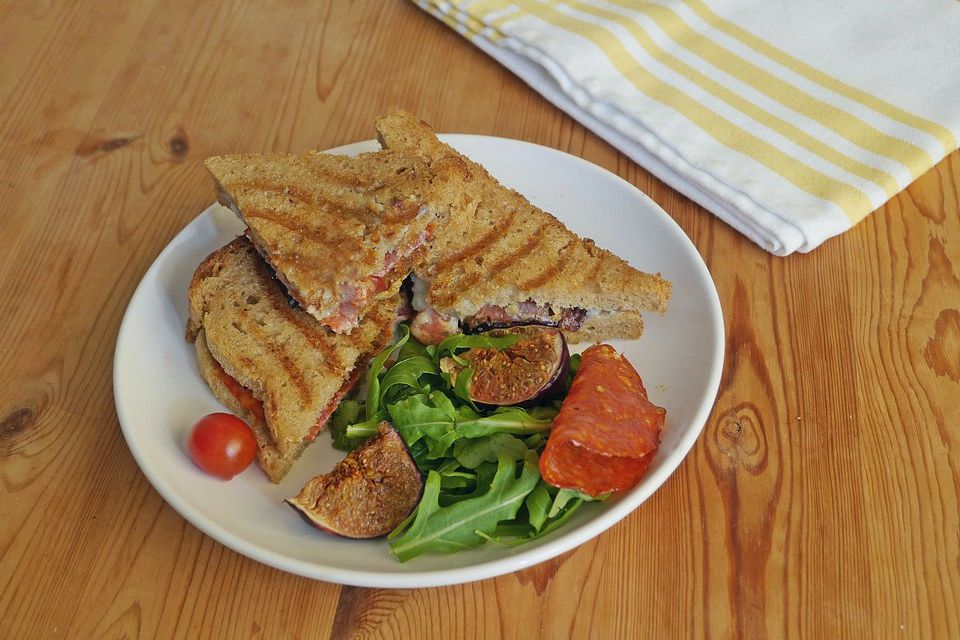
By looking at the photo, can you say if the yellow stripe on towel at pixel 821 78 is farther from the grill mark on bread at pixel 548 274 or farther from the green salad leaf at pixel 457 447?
the green salad leaf at pixel 457 447

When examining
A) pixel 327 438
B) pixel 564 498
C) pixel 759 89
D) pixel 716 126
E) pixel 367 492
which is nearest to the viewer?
pixel 564 498

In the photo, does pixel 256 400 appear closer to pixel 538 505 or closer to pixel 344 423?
pixel 344 423

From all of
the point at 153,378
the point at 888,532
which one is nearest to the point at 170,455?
the point at 153,378

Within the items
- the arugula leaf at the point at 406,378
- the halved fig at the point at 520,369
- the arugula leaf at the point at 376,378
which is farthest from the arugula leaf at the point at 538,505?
the arugula leaf at the point at 376,378

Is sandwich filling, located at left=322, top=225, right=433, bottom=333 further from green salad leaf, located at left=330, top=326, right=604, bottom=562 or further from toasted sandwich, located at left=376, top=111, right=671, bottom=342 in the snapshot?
green salad leaf, located at left=330, top=326, right=604, bottom=562

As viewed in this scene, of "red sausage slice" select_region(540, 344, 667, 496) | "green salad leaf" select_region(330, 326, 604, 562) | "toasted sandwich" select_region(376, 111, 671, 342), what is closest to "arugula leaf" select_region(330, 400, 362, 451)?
"green salad leaf" select_region(330, 326, 604, 562)

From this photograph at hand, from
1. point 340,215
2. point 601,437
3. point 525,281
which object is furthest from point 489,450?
point 340,215

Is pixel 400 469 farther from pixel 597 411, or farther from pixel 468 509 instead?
pixel 597 411
